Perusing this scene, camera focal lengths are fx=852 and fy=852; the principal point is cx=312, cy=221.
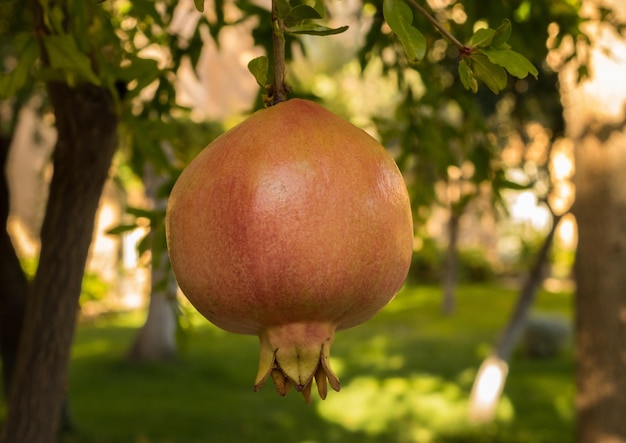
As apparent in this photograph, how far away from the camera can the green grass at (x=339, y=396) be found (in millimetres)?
7887

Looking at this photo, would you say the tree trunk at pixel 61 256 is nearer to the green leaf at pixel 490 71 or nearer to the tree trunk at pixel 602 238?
the green leaf at pixel 490 71

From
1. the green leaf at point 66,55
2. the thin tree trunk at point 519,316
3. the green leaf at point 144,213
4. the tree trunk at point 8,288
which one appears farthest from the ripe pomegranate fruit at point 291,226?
the thin tree trunk at point 519,316

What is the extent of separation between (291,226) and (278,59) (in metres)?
0.21

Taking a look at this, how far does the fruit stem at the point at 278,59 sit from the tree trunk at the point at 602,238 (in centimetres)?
347

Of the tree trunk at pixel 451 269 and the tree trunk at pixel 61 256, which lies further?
the tree trunk at pixel 451 269

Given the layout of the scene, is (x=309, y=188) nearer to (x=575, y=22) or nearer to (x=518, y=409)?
(x=575, y=22)

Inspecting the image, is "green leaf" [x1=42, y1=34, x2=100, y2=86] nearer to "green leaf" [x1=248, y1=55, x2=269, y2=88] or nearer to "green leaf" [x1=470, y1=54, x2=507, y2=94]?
"green leaf" [x1=248, y1=55, x2=269, y2=88]

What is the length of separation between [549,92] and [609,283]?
13.4 feet

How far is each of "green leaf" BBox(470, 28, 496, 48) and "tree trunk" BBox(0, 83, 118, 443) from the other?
55.9 inches

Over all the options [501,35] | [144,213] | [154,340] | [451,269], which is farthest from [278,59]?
[451,269]

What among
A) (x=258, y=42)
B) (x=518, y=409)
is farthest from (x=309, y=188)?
(x=518, y=409)

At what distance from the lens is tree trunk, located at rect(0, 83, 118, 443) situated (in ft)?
7.30

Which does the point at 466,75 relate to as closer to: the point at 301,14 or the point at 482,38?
the point at 482,38

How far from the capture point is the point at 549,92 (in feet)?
26.4
